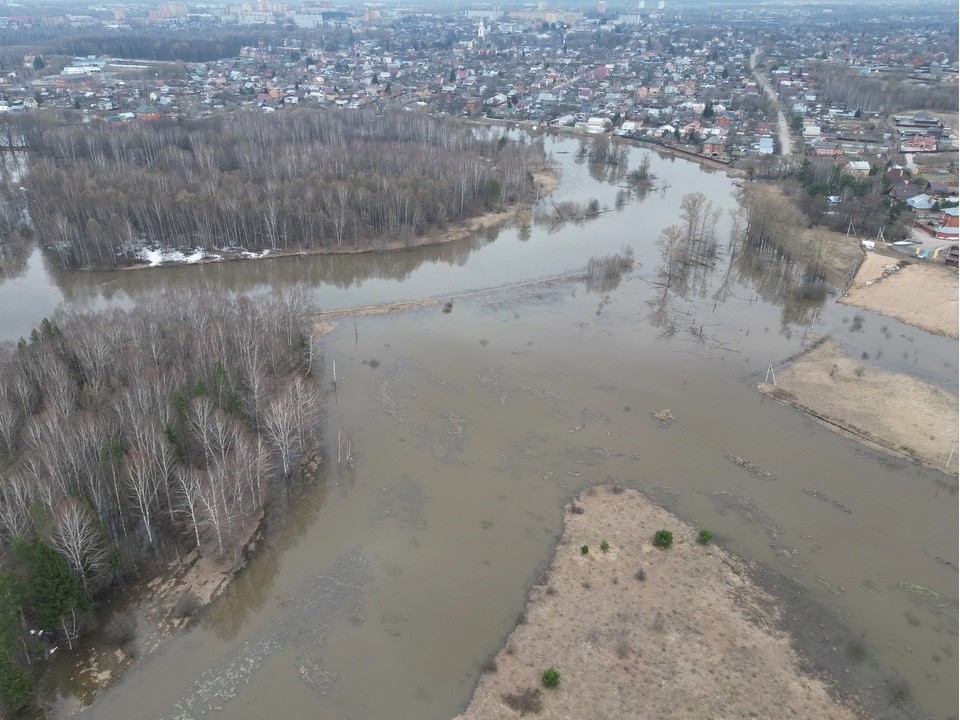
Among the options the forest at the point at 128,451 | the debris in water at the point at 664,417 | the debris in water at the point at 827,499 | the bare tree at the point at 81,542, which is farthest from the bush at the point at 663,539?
the bare tree at the point at 81,542

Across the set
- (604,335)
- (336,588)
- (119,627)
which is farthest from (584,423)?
(119,627)

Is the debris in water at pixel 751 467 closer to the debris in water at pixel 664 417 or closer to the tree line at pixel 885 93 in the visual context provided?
the debris in water at pixel 664 417

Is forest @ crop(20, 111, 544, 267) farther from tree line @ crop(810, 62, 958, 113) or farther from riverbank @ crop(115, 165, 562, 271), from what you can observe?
tree line @ crop(810, 62, 958, 113)

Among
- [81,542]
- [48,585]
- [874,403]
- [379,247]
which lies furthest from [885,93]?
[48,585]

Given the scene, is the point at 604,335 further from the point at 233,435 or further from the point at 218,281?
the point at 218,281

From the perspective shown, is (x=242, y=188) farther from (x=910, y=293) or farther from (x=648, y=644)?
(x=910, y=293)

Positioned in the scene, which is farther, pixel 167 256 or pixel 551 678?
pixel 167 256
